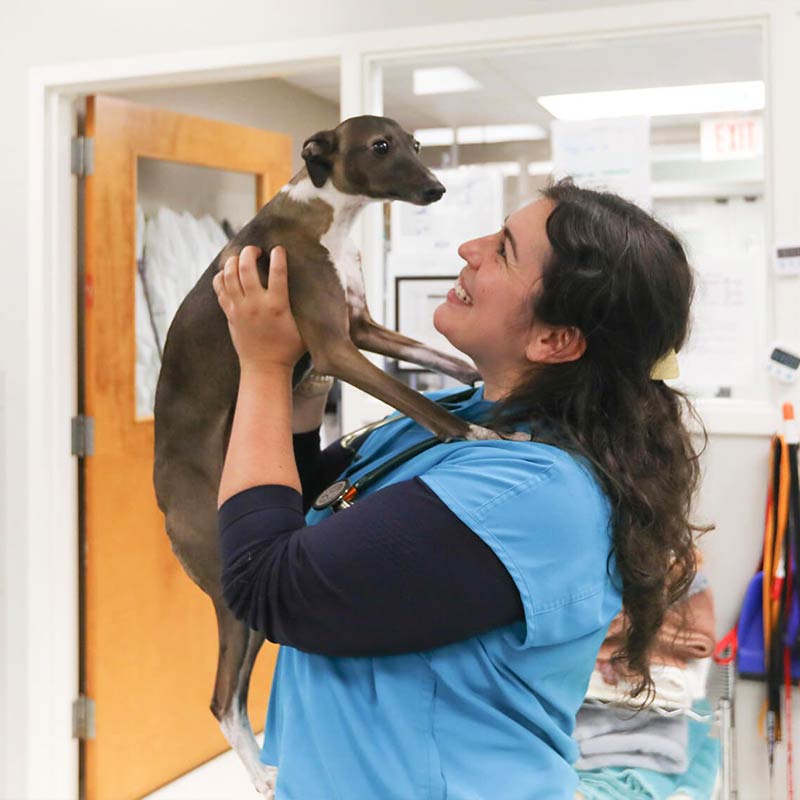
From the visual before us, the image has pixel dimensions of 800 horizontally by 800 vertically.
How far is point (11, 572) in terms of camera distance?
2.75 meters

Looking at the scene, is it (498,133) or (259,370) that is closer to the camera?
(259,370)

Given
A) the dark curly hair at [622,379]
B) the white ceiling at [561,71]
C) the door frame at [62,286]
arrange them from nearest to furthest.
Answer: the dark curly hair at [622,379], the white ceiling at [561,71], the door frame at [62,286]

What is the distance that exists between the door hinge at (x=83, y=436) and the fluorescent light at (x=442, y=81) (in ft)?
4.16

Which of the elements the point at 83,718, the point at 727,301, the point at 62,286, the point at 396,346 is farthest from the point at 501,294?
the point at 83,718

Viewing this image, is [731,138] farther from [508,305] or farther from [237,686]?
[237,686]

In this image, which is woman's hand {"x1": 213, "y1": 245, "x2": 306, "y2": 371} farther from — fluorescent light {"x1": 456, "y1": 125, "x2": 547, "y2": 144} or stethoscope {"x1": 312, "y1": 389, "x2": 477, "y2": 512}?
fluorescent light {"x1": 456, "y1": 125, "x2": 547, "y2": 144}

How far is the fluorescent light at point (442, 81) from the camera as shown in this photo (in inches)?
91.7

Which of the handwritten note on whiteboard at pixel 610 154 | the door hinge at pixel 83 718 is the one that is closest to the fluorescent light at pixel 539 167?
the handwritten note on whiteboard at pixel 610 154

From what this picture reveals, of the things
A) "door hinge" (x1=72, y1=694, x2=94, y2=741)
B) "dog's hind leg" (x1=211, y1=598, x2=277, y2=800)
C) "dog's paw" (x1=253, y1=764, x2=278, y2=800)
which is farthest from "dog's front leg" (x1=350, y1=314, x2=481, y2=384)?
"door hinge" (x1=72, y1=694, x2=94, y2=741)

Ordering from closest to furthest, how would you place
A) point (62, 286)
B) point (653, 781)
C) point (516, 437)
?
1. point (516, 437)
2. point (653, 781)
3. point (62, 286)

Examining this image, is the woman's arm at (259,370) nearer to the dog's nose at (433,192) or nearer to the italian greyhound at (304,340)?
the italian greyhound at (304,340)

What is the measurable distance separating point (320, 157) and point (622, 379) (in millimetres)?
366

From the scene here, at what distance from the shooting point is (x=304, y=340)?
937 millimetres

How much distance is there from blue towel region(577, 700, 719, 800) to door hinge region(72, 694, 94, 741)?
4.98 feet
